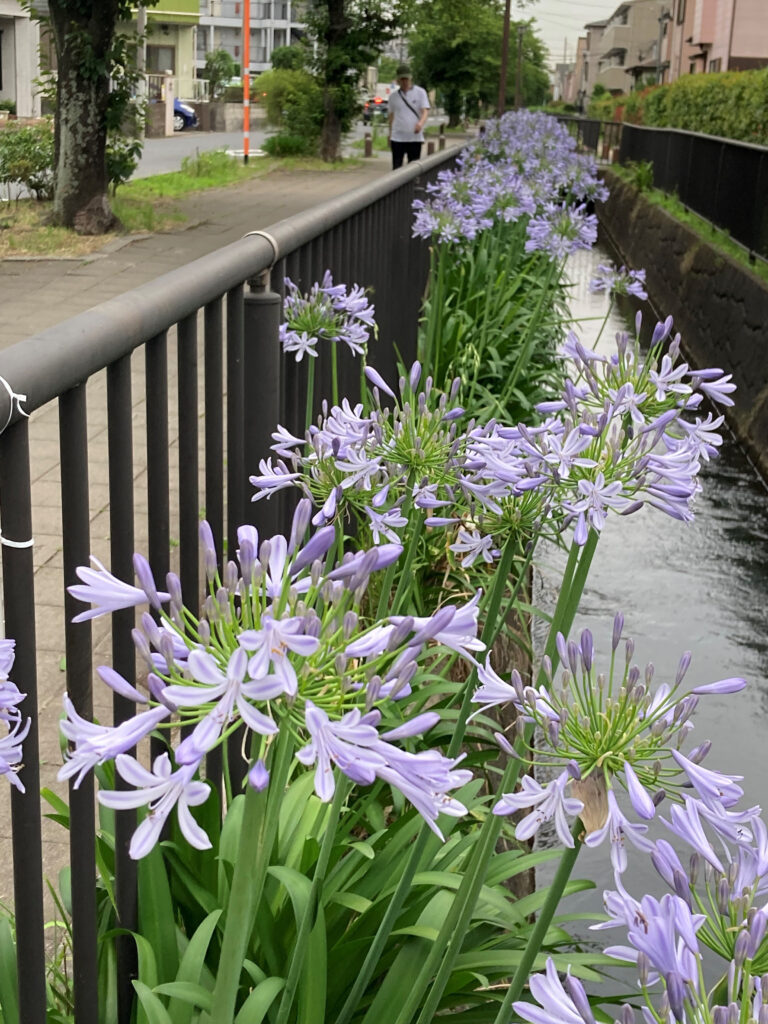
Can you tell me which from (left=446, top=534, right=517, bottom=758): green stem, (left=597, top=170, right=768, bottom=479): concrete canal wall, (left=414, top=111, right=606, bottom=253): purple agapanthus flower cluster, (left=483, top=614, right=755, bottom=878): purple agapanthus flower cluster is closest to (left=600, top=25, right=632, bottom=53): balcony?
(left=597, top=170, right=768, bottom=479): concrete canal wall

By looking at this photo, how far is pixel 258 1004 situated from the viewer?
168 centimetres

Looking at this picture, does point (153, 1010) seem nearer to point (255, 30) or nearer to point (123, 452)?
point (123, 452)

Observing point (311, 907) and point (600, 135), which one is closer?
point (311, 907)

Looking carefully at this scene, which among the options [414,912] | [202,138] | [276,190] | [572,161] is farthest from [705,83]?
[414,912]

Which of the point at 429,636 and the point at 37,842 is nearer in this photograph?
the point at 429,636

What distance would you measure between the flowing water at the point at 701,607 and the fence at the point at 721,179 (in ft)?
12.9

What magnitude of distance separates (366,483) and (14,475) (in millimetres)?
521

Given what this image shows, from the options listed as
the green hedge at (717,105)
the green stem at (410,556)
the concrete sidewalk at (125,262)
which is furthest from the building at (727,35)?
the green stem at (410,556)

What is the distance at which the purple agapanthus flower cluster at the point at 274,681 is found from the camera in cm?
96

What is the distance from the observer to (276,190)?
20.8 meters

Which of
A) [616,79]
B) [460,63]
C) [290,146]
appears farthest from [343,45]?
[616,79]

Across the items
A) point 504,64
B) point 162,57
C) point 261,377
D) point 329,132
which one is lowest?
point 261,377

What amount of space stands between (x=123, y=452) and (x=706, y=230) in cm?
1406

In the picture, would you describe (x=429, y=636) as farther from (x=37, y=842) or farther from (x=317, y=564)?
(x=37, y=842)
